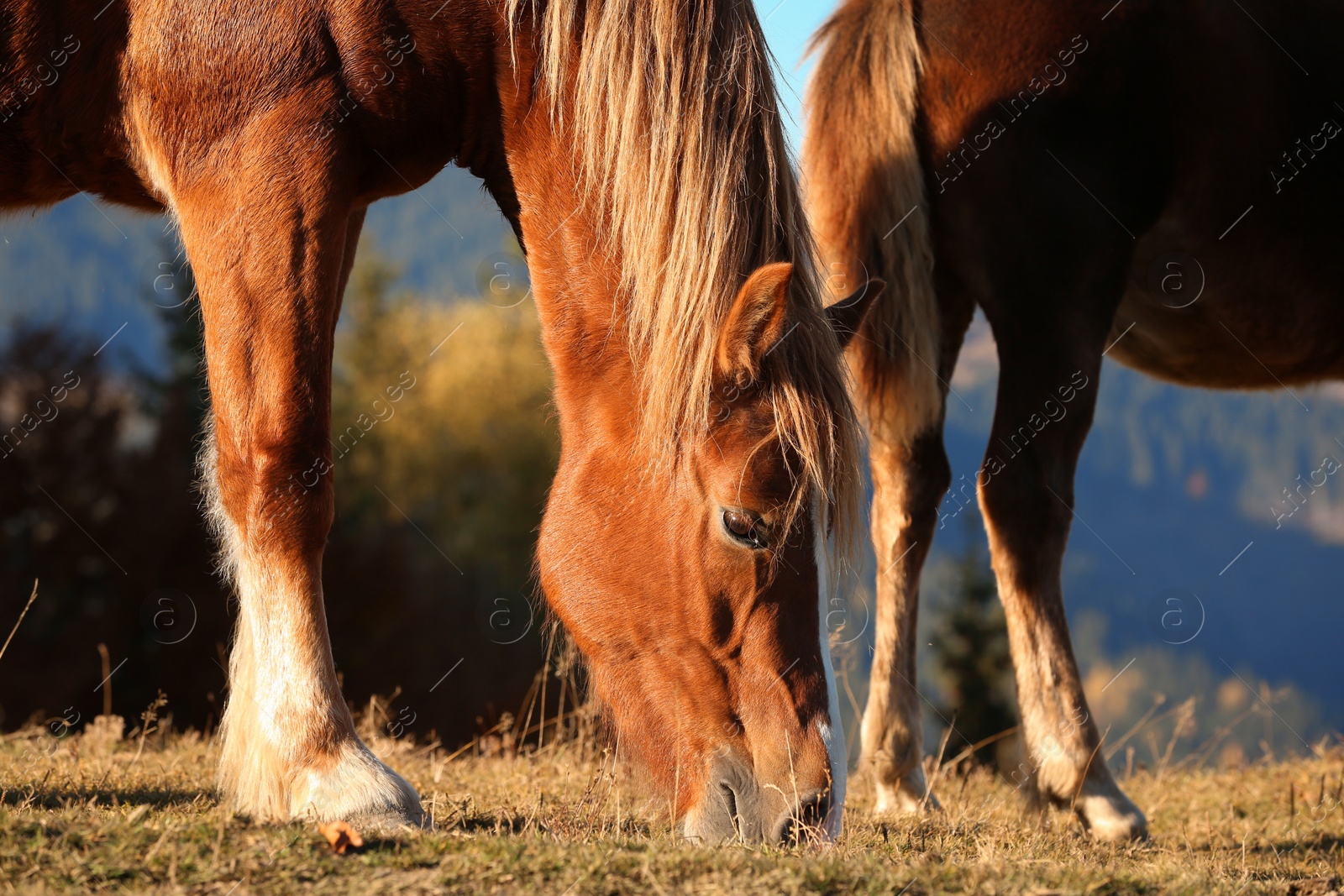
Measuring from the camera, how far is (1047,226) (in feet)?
13.6

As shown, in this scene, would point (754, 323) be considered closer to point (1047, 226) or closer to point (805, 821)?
point (805, 821)

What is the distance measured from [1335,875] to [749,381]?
7.35 feet

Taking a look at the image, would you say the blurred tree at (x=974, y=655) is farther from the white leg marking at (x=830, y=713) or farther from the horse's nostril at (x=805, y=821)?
the horse's nostril at (x=805, y=821)

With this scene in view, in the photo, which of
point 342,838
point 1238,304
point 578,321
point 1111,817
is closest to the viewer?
point 342,838

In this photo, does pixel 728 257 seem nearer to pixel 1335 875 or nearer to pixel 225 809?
pixel 225 809

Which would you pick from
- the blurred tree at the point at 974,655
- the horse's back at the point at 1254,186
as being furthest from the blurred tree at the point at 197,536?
the blurred tree at the point at 974,655

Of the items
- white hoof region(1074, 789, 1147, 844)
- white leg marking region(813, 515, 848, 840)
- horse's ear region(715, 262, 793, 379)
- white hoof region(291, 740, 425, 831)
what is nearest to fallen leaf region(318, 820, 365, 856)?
white hoof region(291, 740, 425, 831)

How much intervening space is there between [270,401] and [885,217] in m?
2.58

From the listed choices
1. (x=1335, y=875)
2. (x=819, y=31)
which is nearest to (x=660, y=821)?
(x=1335, y=875)

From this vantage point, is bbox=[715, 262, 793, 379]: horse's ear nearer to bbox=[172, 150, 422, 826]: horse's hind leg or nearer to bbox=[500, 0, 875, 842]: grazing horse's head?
bbox=[500, 0, 875, 842]: grazing horse's head

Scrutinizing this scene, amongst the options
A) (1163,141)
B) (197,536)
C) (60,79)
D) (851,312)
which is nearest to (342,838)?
(851,312)

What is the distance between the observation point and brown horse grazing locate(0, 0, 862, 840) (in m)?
2.81

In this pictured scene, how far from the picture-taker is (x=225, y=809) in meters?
2.83

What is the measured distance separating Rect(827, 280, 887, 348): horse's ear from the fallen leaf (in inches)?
74.0
